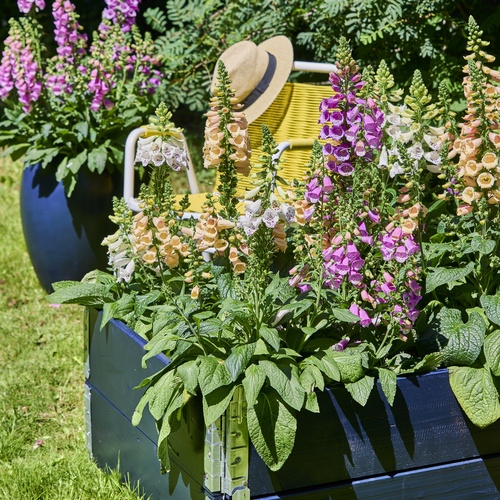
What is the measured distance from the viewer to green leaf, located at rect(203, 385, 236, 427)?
5.35ft

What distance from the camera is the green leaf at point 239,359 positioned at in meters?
1.64

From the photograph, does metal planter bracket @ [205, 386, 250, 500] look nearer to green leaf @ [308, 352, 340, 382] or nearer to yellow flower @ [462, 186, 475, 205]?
green leaf @ [308, 352, 340, 382]

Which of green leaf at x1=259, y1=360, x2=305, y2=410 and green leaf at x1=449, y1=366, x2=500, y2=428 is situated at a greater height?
green leaf at x1=259, y1=360, x2=305, y2=410

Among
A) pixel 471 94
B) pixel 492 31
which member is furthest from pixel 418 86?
pixel 492 31

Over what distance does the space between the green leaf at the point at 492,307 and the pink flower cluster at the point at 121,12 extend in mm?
2664

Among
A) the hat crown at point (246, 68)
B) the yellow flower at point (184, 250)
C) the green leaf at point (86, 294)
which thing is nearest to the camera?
the yellow flower at point (184, 250)

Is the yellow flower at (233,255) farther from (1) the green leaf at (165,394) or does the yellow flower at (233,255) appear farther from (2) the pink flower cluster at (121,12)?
(2) the pink flower cluster at (121,12)

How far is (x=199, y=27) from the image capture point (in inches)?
183

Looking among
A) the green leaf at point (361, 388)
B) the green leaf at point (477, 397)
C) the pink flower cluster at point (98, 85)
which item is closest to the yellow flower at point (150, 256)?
the green leaf at point (361, 388)

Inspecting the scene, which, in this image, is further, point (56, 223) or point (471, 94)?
point (56, 223)

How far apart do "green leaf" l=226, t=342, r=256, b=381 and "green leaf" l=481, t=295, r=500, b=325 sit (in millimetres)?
623

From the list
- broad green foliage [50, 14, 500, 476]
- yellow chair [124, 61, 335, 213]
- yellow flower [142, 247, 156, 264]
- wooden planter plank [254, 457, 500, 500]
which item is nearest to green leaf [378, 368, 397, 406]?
broad green foliage [50, 14, 500, 476]

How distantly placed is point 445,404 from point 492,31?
241 cm

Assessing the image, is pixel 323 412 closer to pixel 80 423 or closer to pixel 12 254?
pixel 80 423
